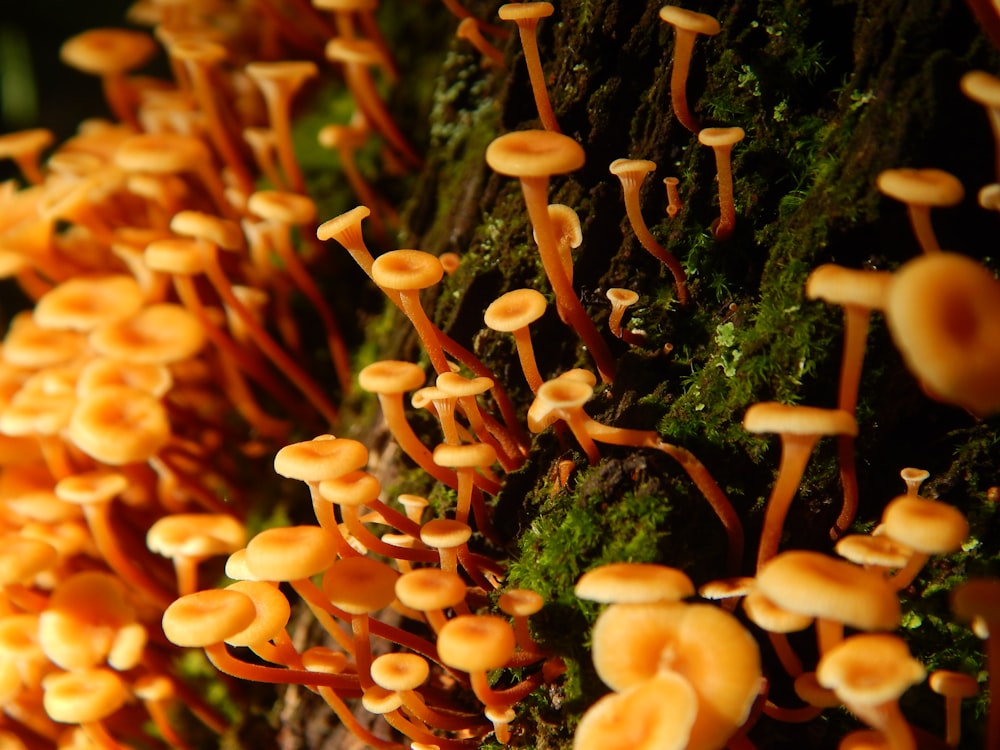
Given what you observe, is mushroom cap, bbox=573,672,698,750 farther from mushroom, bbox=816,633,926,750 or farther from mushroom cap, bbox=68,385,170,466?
mushroom cap, bbox=68,385,170,466

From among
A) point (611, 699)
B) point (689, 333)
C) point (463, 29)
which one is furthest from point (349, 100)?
point (611, 699)

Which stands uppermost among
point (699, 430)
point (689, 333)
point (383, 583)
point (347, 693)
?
point (689, 333)

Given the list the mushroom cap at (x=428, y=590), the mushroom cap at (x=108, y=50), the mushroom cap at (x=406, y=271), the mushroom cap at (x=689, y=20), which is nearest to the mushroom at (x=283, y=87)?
the mushroom cap at (x=108, y=50)

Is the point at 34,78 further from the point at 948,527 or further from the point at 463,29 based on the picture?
the point at 948,527

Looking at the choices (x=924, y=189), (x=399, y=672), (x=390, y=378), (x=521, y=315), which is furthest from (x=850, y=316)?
(x=399, y=672)

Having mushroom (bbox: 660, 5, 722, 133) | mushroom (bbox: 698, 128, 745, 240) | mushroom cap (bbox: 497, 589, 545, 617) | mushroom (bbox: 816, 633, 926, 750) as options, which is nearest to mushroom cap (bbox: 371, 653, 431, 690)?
mushroom cap (bbox: 497, 589, 545, 617)
